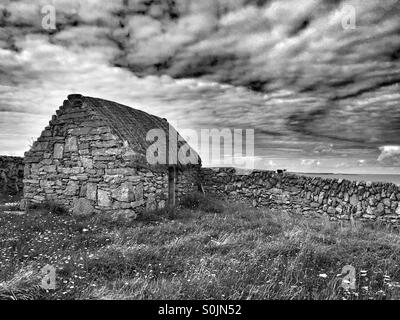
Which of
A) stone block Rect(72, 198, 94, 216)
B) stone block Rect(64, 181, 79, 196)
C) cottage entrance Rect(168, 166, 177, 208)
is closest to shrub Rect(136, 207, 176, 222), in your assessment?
cottage entrance Rect(168, 166, 177, 208)

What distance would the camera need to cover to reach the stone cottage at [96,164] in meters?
9.69

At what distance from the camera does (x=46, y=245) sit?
645cm

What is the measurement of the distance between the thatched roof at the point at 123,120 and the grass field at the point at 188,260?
2922 mm

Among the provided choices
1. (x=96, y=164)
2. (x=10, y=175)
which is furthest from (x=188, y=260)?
(x=10, y=175)

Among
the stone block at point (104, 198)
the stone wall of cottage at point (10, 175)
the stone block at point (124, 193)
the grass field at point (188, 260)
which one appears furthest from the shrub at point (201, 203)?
the stone wall of cottage at point (10, 175)

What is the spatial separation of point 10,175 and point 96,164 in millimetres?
9070

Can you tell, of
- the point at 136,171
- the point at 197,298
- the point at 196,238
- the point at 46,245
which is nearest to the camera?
the point at 197,298

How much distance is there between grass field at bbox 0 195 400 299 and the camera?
4.36 meters

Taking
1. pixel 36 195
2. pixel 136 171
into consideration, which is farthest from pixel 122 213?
pixel 36 195

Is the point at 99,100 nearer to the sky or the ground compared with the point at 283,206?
nearer to the sky

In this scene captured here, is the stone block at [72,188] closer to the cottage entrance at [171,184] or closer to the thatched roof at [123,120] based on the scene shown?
the thatched roof at [123,120]

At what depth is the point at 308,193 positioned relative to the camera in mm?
12273

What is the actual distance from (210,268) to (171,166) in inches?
286

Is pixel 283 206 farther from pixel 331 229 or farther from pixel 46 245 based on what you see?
pixel 46 245
